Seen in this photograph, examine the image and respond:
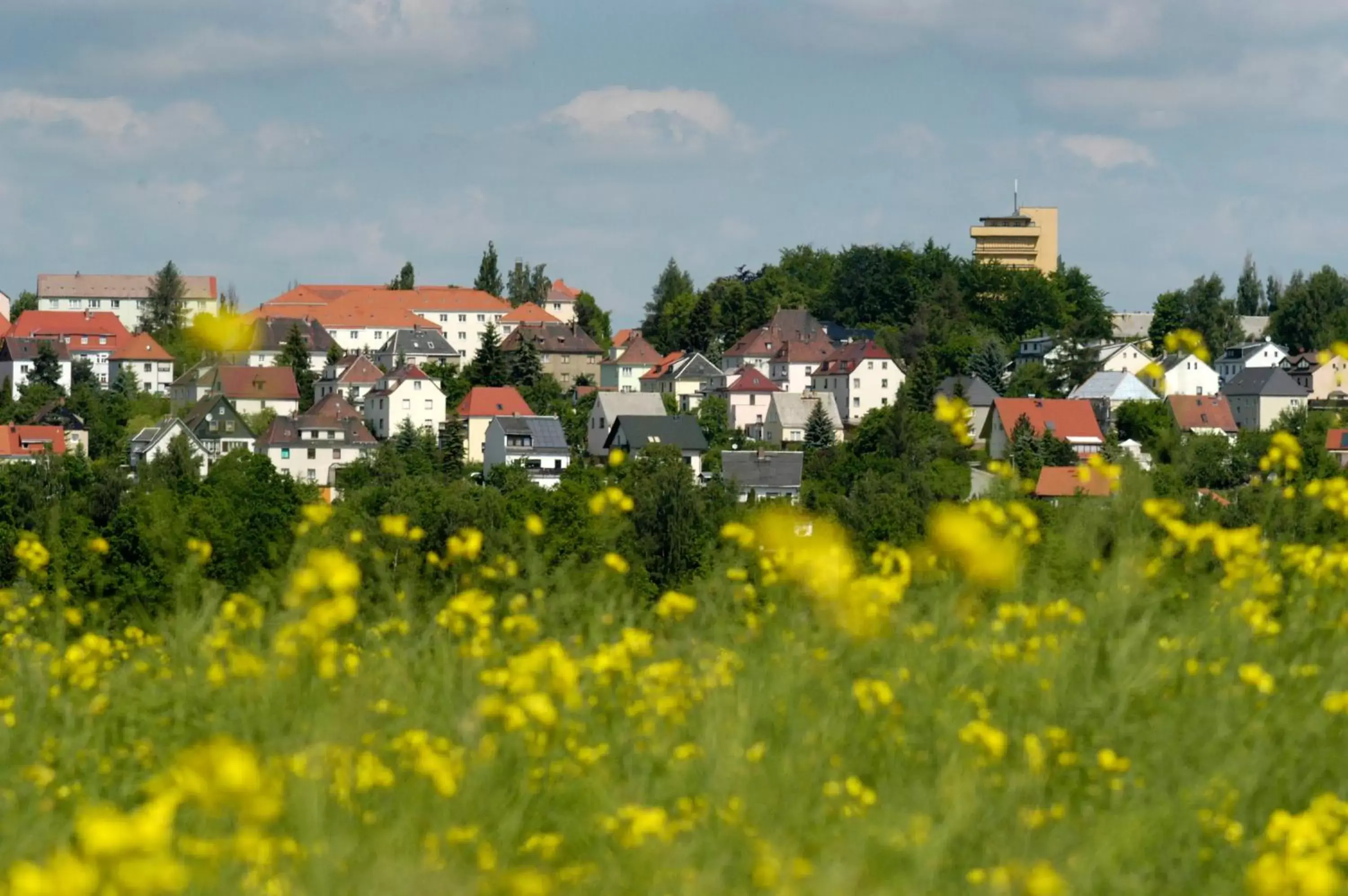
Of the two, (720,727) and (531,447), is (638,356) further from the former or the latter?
(720,727)

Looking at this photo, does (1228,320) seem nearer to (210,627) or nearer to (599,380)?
(599,380)

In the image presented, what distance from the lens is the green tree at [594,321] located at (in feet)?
338

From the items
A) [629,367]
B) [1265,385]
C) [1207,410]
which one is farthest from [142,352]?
[1265,385]

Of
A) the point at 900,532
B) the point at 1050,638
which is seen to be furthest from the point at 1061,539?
the point at 900,532

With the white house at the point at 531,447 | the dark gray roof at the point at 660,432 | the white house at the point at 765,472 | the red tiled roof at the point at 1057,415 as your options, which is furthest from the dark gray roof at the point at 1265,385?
the white house at the point at 531,447

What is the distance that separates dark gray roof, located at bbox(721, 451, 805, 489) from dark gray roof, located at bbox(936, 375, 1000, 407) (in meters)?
12.2

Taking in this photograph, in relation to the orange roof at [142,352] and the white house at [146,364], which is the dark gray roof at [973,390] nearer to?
the white house at [146,364]

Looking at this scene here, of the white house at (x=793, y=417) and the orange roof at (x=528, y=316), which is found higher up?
the orange roof at (x=528, y=316)

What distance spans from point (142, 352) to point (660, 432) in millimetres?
32580

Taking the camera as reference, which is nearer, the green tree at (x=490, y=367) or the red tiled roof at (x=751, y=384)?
the red tiled roof at (x=751, y=384)

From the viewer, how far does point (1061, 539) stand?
7113 millimetres

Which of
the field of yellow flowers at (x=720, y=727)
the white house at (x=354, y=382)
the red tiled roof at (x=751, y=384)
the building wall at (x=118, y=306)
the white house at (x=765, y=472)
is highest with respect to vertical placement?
the building wall at (x=118, y=306)

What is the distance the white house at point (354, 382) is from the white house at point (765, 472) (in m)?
19.7

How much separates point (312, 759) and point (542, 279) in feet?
390
